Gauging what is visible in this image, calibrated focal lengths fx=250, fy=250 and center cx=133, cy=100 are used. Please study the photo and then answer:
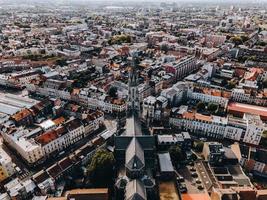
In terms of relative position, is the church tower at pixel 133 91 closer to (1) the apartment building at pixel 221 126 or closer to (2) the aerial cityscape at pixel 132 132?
(2) the aerial cityscape at pixel 132 132

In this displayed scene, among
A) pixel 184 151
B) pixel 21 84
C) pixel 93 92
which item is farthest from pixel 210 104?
pixel 21 84

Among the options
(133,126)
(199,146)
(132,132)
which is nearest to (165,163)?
(132,132)

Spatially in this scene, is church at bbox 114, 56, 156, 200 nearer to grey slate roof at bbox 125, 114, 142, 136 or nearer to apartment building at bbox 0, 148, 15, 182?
grey slate roof at bbox 125, 114, 142, 136

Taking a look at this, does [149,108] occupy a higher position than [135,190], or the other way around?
[135,190]

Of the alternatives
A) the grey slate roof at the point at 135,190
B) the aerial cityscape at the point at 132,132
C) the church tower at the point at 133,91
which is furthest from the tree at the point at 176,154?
the grey slate roof at the point at 135,190

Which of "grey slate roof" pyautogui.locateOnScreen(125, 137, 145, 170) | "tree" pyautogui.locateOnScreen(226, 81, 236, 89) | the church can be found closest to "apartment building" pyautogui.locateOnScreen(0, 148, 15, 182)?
the church

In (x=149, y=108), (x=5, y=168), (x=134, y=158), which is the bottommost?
(x=5, y=168)

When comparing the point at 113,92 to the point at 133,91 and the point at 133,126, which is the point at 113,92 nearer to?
the point at 133,91
